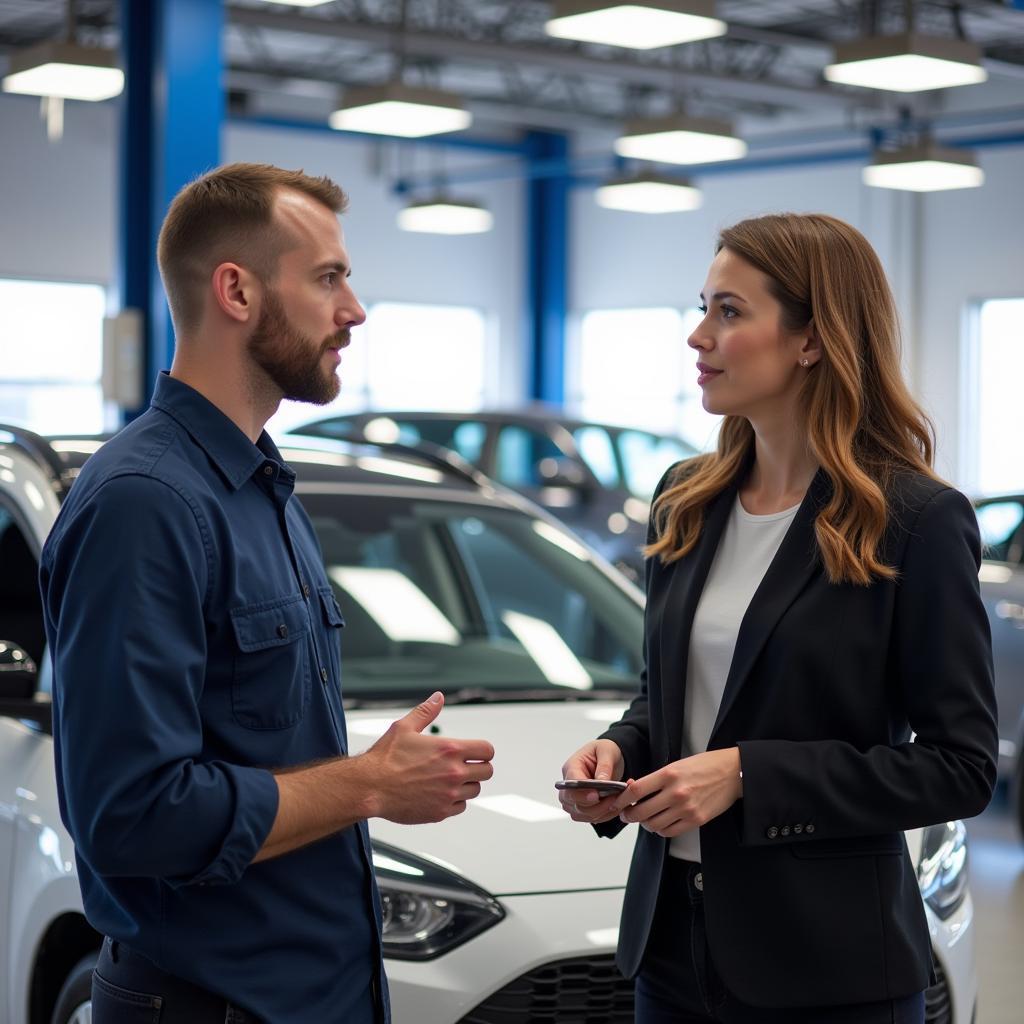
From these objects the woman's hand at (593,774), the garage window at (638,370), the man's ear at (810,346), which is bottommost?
the garage window at (638,370)

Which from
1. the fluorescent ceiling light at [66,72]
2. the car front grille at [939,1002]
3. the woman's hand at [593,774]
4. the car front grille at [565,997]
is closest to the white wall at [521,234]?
the fluorescent ceiling light at [66,72]

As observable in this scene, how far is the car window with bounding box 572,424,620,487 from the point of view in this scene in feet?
36.1

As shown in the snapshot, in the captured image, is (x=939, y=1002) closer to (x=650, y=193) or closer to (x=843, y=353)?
(x=843, y=353)

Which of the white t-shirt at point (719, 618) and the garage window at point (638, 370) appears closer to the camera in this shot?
the white t-shirt at point (719, 618)

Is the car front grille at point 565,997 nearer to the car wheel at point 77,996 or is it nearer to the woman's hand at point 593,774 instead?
the woman's hand at point 593,774

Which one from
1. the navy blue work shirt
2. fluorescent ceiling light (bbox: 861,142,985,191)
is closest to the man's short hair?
the navy blue work shirt

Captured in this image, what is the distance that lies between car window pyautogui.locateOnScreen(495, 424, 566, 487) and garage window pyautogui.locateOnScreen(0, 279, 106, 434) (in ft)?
21.6

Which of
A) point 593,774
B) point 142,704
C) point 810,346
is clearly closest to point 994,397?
point 810,346

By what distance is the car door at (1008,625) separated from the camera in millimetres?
7062

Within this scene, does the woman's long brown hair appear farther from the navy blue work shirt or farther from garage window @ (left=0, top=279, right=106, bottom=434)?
garage window @ (left=0, top=279, right=106, bottom=434)

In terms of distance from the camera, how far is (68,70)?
8.07m

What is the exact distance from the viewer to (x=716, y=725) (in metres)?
2.13

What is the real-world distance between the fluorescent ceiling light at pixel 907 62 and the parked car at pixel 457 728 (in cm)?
381

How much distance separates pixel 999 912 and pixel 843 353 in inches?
170
